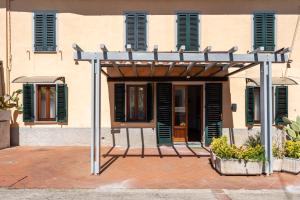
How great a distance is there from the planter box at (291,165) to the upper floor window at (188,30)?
6.05 metres

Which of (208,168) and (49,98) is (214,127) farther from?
(49,98)

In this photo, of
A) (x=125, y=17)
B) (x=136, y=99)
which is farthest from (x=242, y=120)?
(x=125, y=17)

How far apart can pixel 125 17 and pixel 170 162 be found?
6.34 m

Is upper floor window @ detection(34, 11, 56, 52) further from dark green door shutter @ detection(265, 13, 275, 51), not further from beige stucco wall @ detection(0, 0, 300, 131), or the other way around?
dark green door shutter @ detection(265, 13, 275, 51)

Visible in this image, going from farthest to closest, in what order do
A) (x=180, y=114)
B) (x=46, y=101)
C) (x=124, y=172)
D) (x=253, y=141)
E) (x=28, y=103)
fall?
(x=180, y=114) < (x=46, y=101) < (x=28, y=103) < (x=253, y=141) < (x=124, y=172)

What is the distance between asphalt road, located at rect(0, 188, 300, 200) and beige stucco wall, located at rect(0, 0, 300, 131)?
6.29m

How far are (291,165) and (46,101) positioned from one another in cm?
952

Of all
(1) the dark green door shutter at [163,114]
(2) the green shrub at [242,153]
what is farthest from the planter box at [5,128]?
(2) the green shrub at [242,153]

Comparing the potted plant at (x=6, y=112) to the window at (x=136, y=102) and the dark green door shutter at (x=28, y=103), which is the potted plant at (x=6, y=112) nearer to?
the dark green door shutter at (x=28, y=103)

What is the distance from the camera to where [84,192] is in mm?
7223

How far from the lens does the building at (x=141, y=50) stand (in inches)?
524

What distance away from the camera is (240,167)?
862cm

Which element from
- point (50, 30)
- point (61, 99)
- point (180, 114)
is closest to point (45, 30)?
point (50, 30)

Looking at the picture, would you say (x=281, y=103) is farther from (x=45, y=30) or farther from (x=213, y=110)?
(x=45, y=30)
